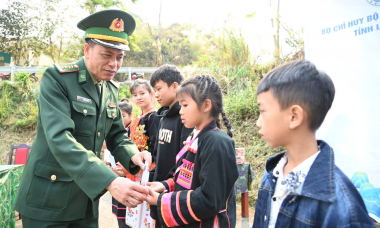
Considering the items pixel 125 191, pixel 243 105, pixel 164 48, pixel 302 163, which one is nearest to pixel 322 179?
pixel 302 163

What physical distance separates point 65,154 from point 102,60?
0.71m

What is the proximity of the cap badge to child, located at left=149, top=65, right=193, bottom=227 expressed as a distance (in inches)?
33.3

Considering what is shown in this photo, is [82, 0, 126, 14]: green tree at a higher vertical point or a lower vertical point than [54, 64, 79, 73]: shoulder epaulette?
higher

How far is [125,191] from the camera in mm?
1568

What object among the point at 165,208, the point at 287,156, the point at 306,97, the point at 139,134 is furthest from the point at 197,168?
the point at 139,134

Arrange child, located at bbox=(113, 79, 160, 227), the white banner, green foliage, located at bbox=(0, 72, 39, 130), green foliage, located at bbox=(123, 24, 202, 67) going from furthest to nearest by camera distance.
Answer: green foliage, located at bbox=(123, 24, 202, 67)
green foliage, located at bbox=(0, 72, 39, 130)
child, located at bbox=(113, 79, 160, 227)
the white banner

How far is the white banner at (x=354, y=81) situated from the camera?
265cm

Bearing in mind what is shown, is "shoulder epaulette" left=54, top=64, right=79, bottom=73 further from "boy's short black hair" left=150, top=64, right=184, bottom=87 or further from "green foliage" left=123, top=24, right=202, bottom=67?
"green foliage" left=123, top=24, right=202, bottom=67

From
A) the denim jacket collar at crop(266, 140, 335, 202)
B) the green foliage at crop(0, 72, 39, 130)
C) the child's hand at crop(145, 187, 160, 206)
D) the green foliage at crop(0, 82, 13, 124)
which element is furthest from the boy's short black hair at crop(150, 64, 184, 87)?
the green foliage at crop(0, 82, 13, 124)

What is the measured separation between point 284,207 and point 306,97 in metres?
0.46

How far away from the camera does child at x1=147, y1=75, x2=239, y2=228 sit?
1.58 m

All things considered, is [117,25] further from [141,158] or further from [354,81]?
[354,81]

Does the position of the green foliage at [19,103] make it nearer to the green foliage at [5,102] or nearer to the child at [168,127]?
the green foliage at [5,102]

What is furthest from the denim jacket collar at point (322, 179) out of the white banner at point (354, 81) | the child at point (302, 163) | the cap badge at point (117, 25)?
the white banner at point (354, 81)
